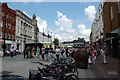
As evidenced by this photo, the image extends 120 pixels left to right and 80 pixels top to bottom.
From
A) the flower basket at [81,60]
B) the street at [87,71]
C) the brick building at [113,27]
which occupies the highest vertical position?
the brick building at [113,27]

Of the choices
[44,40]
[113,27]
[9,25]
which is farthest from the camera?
[44,40]

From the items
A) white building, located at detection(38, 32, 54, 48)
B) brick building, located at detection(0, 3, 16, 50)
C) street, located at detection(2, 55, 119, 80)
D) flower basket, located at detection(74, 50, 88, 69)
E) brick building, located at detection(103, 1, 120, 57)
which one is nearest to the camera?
street, located at detection(2, 55, 119, 80)

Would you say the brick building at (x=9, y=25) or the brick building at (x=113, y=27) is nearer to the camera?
the brick building at (x=113, y=27)

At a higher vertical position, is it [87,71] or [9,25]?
[9,25]

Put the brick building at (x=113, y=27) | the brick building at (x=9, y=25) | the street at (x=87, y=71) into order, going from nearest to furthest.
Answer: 1. the street at (x=87, y=71)
2. the brick building at (x=113, y=27)
3. the brick building at (x=9, y=25)

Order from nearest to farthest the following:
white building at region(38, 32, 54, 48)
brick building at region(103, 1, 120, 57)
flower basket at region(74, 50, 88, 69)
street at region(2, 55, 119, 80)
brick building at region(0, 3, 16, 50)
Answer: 1. street at region(2, 55, 119, 80)
2. flower basket at region(74, 50, 88, 69)
3. brick building at region(103, 1, 120, 57)
4. brick building at region(0, 3, 16, 50)
5. white building at region(38, 32, 54, 48)

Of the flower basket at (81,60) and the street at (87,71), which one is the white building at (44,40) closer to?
the street at (87,71)

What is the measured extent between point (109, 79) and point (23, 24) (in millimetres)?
47990

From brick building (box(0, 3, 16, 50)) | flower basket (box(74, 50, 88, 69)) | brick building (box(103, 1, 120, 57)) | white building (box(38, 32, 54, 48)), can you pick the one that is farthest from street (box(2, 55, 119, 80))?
brick building (box(0, 3, 16, 50))

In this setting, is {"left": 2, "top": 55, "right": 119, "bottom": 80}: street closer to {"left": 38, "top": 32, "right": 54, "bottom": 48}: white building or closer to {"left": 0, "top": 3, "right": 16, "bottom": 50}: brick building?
{"left": 38, "top": 32, "right": 54, "bottom": 48}: white building

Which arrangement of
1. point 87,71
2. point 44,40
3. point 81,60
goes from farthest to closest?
point 44,40 < point 81,60 < point 87,71

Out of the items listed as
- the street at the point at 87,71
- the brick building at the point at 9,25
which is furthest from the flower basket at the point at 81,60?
the brick building at the point at 9,25

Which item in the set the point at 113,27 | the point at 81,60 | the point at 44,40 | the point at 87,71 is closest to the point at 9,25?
the point at 113,27

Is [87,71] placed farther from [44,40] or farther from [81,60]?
[44,40]
